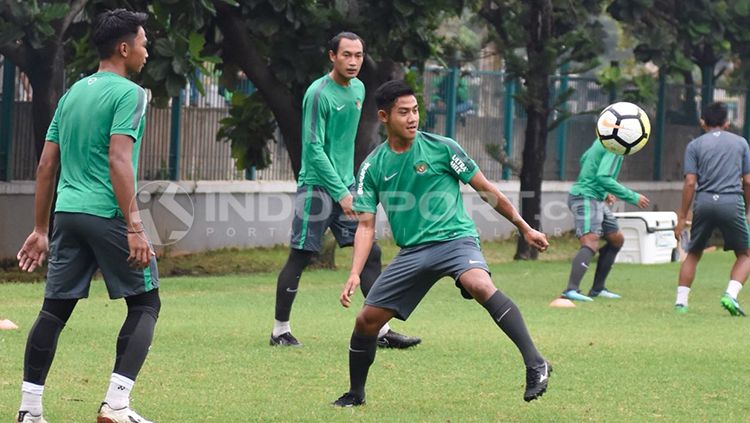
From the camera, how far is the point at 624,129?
12383mm

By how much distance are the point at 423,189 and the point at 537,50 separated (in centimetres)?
1286

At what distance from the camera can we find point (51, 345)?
676 cm

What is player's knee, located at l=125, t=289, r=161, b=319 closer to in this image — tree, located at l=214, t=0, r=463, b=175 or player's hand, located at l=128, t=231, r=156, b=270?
player's hand, located at l=128, t=231, r=156, b=270

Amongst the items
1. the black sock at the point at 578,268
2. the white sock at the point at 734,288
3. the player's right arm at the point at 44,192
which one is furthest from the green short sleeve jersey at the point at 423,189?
the black sock at the point at 578,268

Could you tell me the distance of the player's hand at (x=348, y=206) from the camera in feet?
31.6

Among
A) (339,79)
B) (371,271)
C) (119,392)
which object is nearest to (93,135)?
(119,392)

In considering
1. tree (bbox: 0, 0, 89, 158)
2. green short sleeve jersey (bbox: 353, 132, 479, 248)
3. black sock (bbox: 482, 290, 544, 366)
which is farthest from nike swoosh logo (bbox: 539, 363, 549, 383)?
tree (bbox: 0, 0, 89, 158)

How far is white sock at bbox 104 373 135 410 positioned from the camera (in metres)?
6.67

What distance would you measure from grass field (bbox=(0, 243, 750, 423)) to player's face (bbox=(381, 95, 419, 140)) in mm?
1475

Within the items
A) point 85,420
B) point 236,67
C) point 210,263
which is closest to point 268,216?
point 210,263

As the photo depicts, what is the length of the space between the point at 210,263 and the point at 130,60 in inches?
499

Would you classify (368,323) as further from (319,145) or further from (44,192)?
(319,145)

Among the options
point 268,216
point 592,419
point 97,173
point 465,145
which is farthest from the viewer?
point 465,145

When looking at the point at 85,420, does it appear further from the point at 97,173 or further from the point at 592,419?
the point at 592,419
